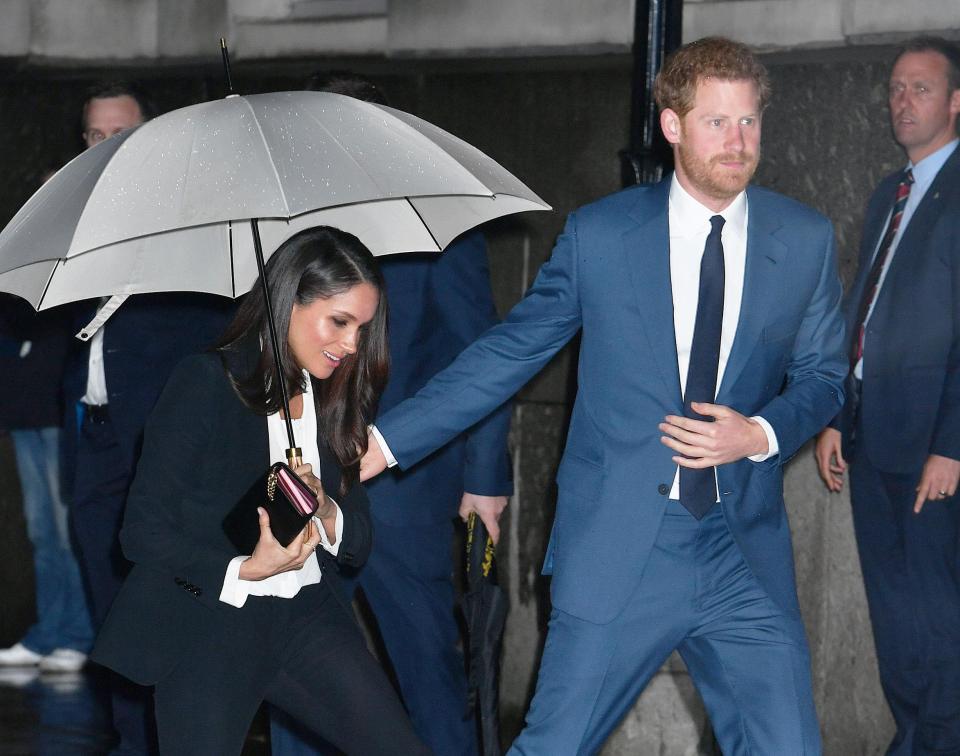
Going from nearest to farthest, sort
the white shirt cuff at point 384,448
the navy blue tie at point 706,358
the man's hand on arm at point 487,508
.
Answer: the navy blue tie at point 706,358
the white shirt cuff at point 384,448
the man's hand on arm at point 487,508

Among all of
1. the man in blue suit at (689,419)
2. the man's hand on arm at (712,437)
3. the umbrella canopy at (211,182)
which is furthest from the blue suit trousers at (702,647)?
the umbrella canopy at (211,182)

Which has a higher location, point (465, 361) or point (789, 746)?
point (465, 361)

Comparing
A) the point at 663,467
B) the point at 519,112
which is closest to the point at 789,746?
the point at 663,467

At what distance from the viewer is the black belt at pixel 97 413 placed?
536 cm

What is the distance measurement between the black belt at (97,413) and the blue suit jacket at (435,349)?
1147 millimetres

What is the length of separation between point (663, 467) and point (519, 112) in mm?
2788

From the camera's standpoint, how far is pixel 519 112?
612 cm

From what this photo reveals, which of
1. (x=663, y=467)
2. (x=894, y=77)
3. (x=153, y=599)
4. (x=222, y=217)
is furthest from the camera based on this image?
(x=894, y=77)

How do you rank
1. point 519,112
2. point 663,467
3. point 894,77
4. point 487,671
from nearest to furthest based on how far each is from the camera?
point 663,467 → point 487,671 → point 894,77 → point 519,112

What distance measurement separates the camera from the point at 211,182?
128 inches

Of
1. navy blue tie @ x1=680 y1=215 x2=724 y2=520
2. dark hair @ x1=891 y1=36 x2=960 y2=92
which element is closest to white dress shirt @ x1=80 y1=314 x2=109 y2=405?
navy blue tie @ x1=680 y1=215 x2=724 y2=520

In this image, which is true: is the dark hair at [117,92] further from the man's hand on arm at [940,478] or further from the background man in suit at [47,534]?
the man's hand on arm at [940,478]

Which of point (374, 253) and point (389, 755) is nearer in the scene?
point (389, 755)

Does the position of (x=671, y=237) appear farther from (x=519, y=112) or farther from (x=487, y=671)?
(x=519, y=112)
